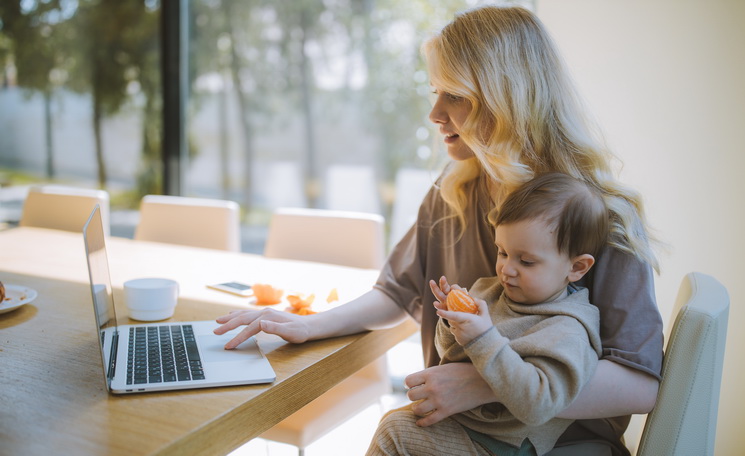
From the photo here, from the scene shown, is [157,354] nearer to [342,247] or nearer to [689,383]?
[689,383]

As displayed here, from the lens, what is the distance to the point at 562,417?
1.20 metres

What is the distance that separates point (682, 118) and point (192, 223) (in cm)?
201

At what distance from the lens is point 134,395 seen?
3.54 ft

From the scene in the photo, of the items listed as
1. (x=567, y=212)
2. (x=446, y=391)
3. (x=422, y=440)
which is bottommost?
(x=422, y=440)

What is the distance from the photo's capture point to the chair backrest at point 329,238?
2.37 m

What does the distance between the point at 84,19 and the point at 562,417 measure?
397cm

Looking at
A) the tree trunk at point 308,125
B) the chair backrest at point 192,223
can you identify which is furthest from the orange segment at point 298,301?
the tree trunk at point 308,125

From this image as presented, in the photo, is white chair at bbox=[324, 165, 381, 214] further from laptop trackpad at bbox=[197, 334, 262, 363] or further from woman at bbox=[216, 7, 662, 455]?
laptop trackpad at bbox=[197, 334, 262, 363]

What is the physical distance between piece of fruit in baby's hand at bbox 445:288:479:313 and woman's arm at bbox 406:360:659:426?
152 mm

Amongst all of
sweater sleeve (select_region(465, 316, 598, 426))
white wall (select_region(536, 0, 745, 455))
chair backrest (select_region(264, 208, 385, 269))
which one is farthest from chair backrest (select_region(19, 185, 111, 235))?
sweater sleeve (select_region(465, 316, 598, 426))

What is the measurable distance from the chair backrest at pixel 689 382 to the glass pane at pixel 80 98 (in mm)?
3609

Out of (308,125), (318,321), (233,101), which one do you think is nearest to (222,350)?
(318,321)

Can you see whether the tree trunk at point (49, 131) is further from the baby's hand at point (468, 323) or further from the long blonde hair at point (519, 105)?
the baby's hand at point (468, 323)

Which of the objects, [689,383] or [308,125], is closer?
[689,383]
